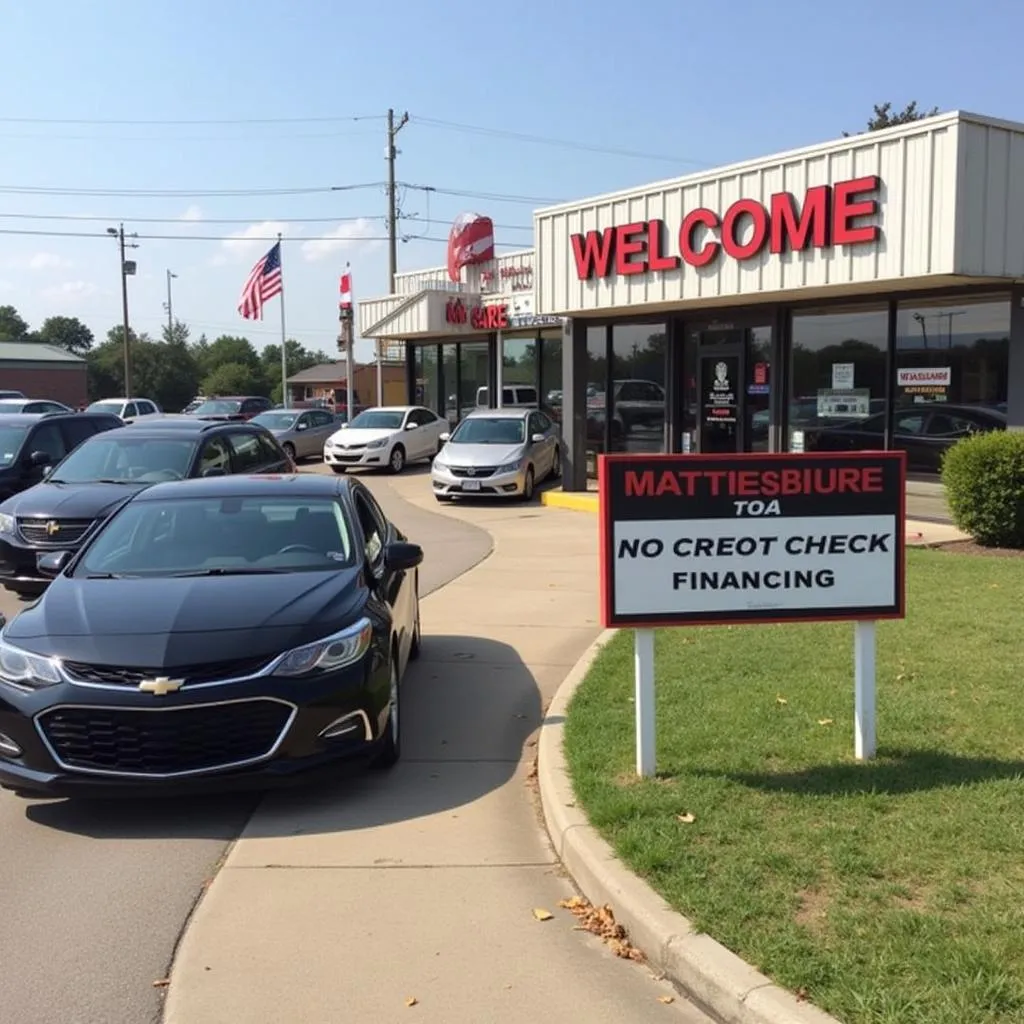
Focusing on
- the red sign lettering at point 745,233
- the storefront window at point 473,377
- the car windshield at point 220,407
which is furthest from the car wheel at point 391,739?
the car windshield at point 220,407

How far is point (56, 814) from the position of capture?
5.14m

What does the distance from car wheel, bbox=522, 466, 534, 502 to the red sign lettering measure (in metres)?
3.92

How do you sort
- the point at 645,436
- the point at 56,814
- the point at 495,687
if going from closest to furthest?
the point at 56,814 → the point at 495,687 → the point at 645,436

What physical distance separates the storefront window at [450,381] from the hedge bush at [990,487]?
17.6 m

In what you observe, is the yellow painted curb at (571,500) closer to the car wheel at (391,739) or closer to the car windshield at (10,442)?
the car windshield at (10,442)

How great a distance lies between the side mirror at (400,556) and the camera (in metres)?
6.24

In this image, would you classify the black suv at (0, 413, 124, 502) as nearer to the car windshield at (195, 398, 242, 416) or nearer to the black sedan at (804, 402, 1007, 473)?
the black sedan at (804, 402, 1007, 473)

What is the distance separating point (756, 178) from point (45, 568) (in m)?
10.3

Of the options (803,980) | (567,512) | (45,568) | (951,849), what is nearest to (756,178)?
(567,512)

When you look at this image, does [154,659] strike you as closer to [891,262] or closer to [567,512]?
[891,262]

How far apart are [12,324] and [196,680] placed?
14850 centimetres

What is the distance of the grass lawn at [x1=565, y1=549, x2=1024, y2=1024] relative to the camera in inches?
130

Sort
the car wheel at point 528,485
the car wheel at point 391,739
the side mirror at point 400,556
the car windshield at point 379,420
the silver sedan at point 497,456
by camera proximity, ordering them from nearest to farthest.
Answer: the car wheel at point 391,739
the side mirror at point 400,556
the silver sedan at point 497,456
the car wheel at point 528,485
the car windshield at point 379,420

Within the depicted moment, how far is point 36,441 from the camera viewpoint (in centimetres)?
1428
